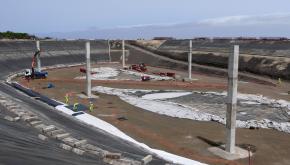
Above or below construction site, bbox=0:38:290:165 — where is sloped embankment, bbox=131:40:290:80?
above

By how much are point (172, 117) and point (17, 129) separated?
18941 millimetres

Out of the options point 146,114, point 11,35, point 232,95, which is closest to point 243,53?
point 146,114

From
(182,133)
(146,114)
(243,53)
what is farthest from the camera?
(243,53)

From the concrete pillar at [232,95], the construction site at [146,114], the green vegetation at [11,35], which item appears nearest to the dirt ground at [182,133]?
the construction site at [146,114]

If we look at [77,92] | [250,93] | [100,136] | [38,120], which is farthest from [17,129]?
[250,93]

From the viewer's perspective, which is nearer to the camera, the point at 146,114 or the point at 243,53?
the point at 146,114

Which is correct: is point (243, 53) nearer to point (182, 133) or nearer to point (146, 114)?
point (146, 114)

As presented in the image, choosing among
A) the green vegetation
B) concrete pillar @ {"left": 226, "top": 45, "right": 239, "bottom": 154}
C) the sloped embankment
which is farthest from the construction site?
the green vegetation

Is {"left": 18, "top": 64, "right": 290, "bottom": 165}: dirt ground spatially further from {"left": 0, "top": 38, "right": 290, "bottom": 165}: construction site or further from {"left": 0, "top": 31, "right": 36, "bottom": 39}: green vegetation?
{"left": 0, "top": 31, "right": 36, "bottom": 39}: green vegetation

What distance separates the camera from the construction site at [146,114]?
29156 millimetres

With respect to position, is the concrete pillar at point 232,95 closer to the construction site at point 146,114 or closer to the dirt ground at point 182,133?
the construction site at point 146,114

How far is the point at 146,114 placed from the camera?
4603 cm

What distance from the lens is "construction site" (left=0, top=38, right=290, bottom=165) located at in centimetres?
2916

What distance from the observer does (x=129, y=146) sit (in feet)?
104
